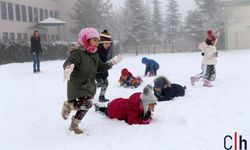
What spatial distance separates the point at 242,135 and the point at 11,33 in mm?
40778

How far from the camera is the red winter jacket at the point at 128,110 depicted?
6.25 metres

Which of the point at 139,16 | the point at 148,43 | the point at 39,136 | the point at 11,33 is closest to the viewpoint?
the point at 39,136

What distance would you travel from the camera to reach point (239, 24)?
171 ft

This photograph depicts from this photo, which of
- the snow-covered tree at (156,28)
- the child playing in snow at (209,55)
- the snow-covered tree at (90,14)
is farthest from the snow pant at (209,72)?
the snow-covered tree at (156,28)

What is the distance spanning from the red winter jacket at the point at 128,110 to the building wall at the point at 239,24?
47.9 meters

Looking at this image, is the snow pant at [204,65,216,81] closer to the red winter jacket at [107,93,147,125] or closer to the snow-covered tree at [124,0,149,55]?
the red winter jacket at [107,93,147,125]

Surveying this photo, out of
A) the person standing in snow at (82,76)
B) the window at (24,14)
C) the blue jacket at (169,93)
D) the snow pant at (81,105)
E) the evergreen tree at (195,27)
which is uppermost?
the window at (24,14)

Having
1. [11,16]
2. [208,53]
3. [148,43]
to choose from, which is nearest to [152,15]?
[148,43]

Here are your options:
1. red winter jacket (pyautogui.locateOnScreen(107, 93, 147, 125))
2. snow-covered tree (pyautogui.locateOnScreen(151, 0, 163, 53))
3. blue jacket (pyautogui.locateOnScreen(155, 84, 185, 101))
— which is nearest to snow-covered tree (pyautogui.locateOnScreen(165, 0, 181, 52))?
snow-covered tree (pyautogui.locateOnScreen(151, 0, 163, 53))

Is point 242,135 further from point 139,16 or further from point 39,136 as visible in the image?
point 139,16

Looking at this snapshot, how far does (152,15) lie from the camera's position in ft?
195

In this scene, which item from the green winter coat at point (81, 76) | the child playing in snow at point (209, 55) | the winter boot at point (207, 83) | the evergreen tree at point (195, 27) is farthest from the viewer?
the evergreen tree at point (195, 27)

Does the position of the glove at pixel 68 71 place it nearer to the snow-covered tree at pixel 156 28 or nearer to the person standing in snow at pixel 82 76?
the person standing in snow at pixel 82 76

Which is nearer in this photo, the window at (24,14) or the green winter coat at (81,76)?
the green winter coat at (81,76)
